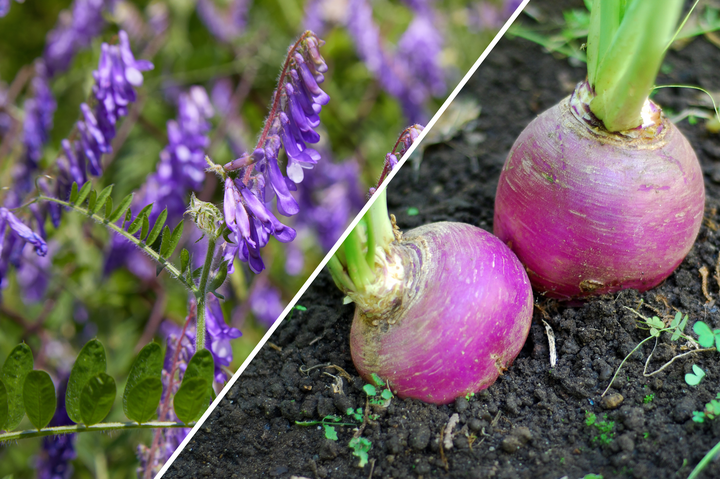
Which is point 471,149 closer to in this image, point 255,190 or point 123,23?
point 255,190

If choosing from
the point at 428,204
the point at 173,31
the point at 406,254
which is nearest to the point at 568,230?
the point at 406,254

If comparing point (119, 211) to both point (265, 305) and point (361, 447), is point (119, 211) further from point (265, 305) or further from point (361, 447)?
point (265, 305)

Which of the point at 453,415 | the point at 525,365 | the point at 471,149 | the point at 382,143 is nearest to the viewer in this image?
the point at 453,415

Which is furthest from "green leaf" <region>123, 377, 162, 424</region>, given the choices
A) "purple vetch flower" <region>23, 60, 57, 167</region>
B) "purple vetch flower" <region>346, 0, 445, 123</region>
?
"purple vetch flower" <region>346, 0, 445, 123</region>

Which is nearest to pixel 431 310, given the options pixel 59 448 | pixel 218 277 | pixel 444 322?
pixel 444 322

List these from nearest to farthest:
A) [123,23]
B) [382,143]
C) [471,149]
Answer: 1. [471,149]
2. [123,23]
3. [382,143]

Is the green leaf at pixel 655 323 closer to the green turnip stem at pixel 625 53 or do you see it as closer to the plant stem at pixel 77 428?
the green turnip stem at pixel 625 53

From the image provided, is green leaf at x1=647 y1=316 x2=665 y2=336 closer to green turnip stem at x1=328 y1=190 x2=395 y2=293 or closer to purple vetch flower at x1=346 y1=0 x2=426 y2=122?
green turnip stem at x1=328 y1=190 x2=395 y2=293
